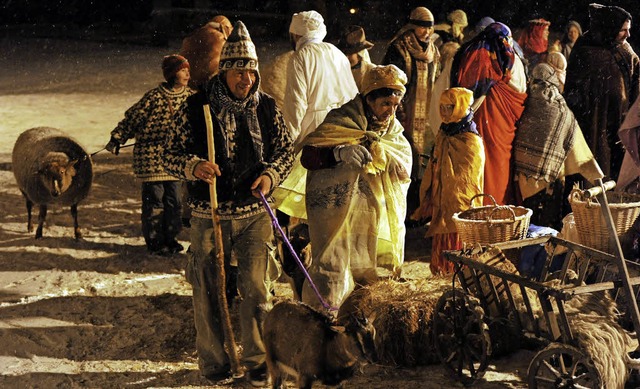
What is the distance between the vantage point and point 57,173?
9453 millimetres

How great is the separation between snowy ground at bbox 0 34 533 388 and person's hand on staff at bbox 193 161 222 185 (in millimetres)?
1318

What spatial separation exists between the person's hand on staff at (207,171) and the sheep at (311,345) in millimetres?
846

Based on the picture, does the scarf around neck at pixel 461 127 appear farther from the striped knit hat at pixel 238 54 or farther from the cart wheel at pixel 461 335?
the striped knit hat at pixel 238 54

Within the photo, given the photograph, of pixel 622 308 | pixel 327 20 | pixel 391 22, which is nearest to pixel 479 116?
pixel 622 308

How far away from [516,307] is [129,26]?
2377 cm

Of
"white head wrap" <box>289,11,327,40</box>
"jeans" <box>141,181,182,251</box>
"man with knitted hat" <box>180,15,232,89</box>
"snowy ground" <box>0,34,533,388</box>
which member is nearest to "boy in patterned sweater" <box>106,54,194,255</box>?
"jeans" <box>141,181,182,251</box>

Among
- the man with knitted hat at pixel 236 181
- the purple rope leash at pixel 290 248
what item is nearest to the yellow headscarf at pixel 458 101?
the man with knitted hat at pixel 236 181

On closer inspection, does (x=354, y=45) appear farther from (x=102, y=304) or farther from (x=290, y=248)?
(x=290, y=248)

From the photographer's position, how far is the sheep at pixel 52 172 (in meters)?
9.50

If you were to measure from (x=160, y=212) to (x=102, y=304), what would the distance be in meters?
1.51

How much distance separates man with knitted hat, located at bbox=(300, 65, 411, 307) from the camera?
6.39 metres

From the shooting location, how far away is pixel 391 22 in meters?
25.2

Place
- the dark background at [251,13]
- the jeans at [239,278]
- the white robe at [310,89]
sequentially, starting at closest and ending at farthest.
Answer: the jeans at [239,278] → the white robe at [310,89] → the dark background at [251,13]

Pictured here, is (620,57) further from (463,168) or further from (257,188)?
(257,188)
